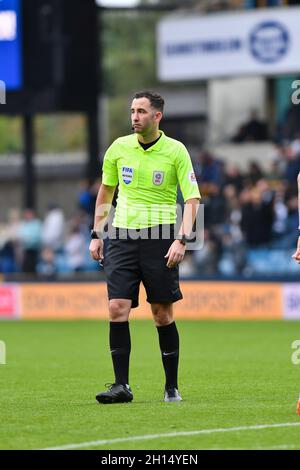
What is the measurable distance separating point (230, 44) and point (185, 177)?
19.5 meters

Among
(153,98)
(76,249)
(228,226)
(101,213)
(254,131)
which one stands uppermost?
(153,98)

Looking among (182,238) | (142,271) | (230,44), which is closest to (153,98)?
(182,238)

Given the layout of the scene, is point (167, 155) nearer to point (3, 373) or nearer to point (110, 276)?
point (110, 276)

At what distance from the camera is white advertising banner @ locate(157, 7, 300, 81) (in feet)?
92.9

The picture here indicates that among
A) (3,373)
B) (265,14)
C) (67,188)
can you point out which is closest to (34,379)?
(3,373)

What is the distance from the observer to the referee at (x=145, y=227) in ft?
33.0

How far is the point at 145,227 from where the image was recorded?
399 inches

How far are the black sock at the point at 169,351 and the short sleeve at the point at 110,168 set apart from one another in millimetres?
1229

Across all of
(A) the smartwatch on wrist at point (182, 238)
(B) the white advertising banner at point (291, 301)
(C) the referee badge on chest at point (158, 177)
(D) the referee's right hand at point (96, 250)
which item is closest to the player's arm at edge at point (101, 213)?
(D) the referee's right hand at point (96, 250)

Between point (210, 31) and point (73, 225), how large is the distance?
5449mm

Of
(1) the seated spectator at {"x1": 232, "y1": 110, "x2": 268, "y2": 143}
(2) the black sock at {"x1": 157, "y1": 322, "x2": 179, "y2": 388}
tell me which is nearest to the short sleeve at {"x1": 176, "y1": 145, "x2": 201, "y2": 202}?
(2) the black sock at {"x1": 157, "y1": 322, "x2": 179, "y2": 388}

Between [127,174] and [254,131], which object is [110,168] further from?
[254,131]

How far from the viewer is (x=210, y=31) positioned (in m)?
29.3

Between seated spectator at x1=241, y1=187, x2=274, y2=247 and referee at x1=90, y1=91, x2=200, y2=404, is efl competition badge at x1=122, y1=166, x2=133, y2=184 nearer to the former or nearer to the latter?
referee at x1=90, y1=91, x2=200, y2=404
